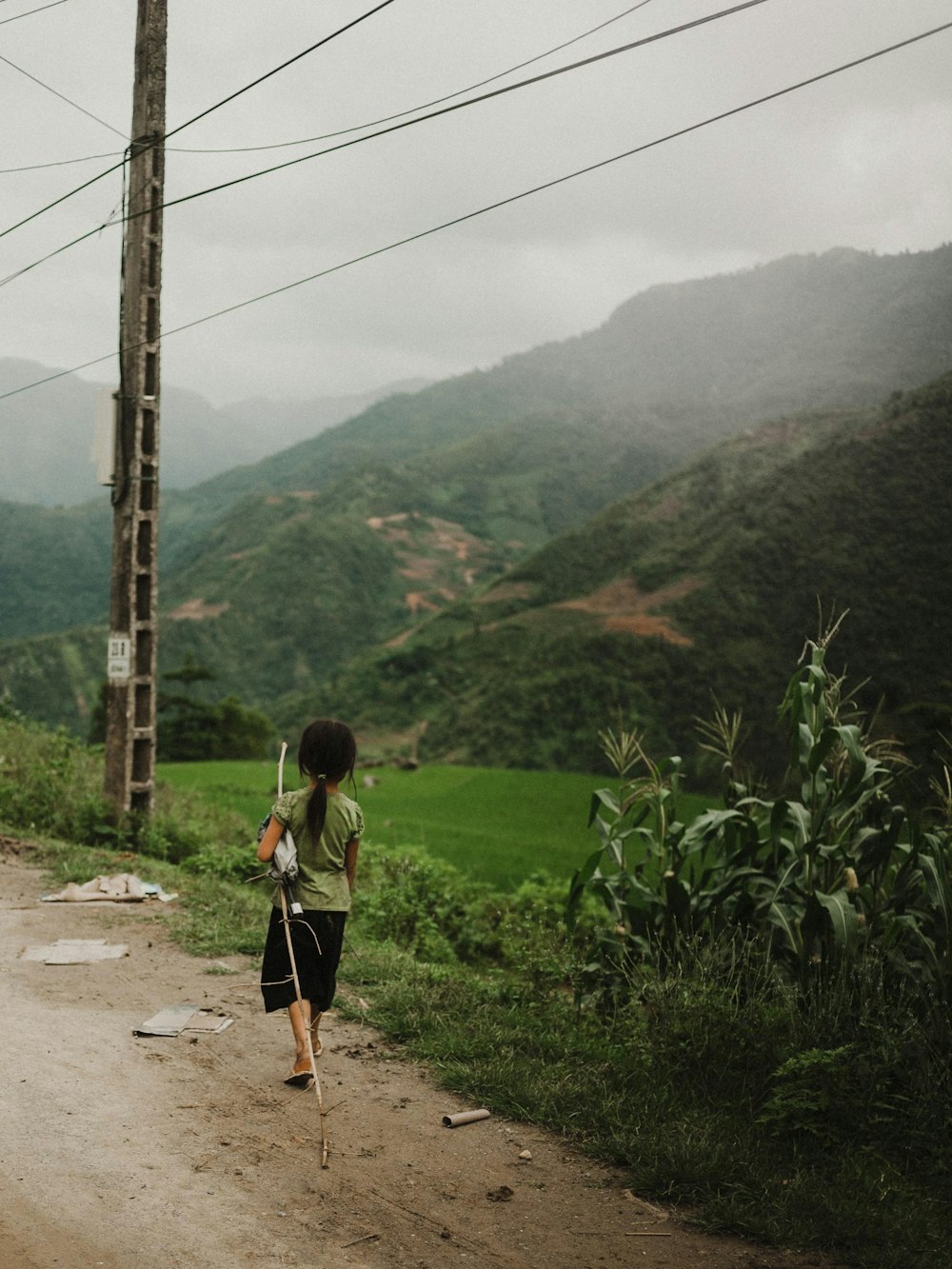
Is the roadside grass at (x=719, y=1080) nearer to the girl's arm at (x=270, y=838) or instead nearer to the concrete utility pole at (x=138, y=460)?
the girl's arm at (x=270, y=838)

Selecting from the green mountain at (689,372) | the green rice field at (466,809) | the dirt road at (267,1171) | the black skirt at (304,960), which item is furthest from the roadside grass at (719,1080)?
the green mountain at (689,372)

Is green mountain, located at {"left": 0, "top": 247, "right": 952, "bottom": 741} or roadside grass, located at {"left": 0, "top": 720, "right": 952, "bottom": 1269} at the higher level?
green mountain, located at {"left": 0, "top": 247, "right": 952, "bottom": 741}

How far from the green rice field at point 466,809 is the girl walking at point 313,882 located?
6.60 metres

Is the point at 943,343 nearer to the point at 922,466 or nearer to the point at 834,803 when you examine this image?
the point at 922,466

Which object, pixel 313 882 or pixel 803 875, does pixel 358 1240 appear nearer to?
pixel 313 882

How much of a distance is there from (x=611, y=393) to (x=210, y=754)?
80.6 meters

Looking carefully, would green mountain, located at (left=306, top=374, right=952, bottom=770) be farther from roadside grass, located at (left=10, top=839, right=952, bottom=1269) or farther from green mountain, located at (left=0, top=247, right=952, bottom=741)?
roadside grass, located at (left=10, top=839, right=952, bottom=1269)

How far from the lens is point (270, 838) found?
14.5ft

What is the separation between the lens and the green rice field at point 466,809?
14.9m

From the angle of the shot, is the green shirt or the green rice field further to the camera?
the green rice field

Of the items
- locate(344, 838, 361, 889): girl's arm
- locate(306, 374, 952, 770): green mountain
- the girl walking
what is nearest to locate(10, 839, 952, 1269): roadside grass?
the girl walking

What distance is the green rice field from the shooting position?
1493 cm

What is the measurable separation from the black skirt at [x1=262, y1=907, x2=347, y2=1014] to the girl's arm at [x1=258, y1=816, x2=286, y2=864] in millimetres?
322

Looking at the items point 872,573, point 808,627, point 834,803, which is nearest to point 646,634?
point 808,627
